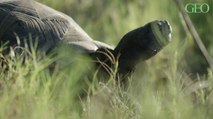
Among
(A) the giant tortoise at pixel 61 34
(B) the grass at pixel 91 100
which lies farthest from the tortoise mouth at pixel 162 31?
(B) the grass at pixel 91 100

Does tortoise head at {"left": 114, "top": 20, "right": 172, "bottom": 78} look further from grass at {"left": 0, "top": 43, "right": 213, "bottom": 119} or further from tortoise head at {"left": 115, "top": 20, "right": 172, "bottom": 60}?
grass at {"left": 0, "top": 43, "right": 213, "bottom": 119}

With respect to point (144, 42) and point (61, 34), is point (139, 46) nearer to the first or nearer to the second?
point (144, 42)

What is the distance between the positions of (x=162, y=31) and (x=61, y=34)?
0.80 m

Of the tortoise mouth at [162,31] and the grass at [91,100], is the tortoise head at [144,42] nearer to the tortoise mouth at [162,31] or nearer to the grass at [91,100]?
the tortoise mouth at [162,31]

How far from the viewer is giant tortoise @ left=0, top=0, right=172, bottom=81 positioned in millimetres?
3660

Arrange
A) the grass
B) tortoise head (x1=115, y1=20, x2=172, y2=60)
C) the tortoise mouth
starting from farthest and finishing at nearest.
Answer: tortoise head (x1=115, y1=20, x2=172, y2=60), the tortoise mouth, the grass

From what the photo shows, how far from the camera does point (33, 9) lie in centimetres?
412

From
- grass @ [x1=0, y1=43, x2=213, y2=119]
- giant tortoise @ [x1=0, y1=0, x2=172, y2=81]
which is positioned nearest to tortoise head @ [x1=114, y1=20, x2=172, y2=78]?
giant tortoise @ [x1=0, y1=0, x2=172, y2=81]

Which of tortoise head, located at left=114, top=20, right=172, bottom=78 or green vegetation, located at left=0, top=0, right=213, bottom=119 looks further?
tortoise head, located at left=114, top=20, right=172, bottom=78

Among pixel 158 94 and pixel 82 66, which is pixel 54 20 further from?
pixel 158 94

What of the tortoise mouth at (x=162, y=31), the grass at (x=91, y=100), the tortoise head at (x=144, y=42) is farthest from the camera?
the tortoise head at (x=144, y=42)

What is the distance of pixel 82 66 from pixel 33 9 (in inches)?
27.0

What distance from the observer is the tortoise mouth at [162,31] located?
336 cm

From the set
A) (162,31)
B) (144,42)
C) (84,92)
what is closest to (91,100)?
(84,92)
